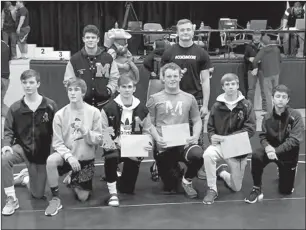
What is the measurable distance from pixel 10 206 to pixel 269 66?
553 centimetres

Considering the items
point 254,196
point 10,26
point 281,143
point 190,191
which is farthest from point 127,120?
point 10,26

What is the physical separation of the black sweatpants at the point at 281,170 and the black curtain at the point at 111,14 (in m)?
10.2

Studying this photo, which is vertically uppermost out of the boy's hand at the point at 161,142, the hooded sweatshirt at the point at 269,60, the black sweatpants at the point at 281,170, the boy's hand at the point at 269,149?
the hooded sweatshirt at the point at 269,60

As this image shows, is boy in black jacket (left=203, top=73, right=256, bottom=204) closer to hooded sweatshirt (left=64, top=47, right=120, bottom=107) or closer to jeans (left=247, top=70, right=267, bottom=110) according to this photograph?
hooded sweatshirt (left=64, top=47, right=120, bottom=107)

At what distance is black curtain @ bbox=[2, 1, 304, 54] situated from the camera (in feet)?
46.1

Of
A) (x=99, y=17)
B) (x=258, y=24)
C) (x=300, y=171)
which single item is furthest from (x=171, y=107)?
(x=99, y=17)

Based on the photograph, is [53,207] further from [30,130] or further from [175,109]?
[175,109]

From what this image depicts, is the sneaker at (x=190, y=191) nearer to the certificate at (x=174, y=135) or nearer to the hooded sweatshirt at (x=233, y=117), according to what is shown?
the certificate at (x=174, y=135)

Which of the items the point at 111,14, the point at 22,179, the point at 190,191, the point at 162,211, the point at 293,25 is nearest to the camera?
the point at 162,211

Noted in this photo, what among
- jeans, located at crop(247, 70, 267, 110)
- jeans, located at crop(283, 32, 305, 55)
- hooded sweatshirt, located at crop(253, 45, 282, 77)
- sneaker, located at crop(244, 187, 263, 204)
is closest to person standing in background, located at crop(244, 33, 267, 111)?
jeans, located at crop(247, 70, 267, 110)

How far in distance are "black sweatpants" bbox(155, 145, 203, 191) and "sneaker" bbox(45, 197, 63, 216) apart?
3.20ft

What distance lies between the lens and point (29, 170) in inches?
170

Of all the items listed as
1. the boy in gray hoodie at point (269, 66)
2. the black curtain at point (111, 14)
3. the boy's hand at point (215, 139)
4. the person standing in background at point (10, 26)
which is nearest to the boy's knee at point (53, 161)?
the boy's hand at point (215, 139)

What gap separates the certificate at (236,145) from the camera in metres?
4.37
